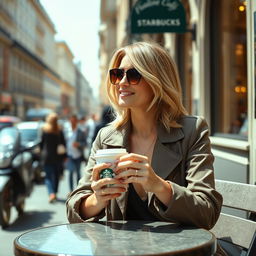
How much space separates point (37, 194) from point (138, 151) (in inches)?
311

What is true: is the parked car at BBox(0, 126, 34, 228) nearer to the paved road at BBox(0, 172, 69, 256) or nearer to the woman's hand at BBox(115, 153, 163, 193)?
the paved road at BBox(0, 172, 69, 256)

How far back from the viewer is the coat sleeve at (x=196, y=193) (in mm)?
2061

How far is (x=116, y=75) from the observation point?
2.44 m

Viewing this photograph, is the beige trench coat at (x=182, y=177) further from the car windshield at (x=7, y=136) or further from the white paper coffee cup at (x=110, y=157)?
the car windshield at (x=7, y=136)

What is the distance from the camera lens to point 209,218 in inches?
83.4

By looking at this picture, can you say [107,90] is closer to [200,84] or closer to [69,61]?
[200,84]

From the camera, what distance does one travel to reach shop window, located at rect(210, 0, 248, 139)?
631cm

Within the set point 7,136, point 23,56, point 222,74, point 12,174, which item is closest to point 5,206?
point 12,174

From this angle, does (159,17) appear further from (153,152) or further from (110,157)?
(110,157)

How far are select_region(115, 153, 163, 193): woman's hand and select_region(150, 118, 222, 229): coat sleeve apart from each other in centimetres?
14

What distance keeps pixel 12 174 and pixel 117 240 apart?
17.4 ft

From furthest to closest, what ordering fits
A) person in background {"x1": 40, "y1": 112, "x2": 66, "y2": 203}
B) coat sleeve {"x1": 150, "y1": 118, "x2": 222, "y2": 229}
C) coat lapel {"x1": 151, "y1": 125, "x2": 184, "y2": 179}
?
1. person in background {"x1": 40, "y1": 112, "x2": 66, "y2": 203}
2. coat lapel {"x1": 151, "y1": 125, "x2": 184, "y2": 179}
3. coat sleeve {"x1": 150, "y1": 118, "x2": 222, "y2": 229}

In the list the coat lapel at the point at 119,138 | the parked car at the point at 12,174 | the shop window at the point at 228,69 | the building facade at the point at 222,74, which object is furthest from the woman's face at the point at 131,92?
the parked car at the point at 12,174

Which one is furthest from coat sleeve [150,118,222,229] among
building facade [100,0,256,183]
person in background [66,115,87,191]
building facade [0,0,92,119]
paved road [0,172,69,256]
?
building facade [0,0,92,119]
